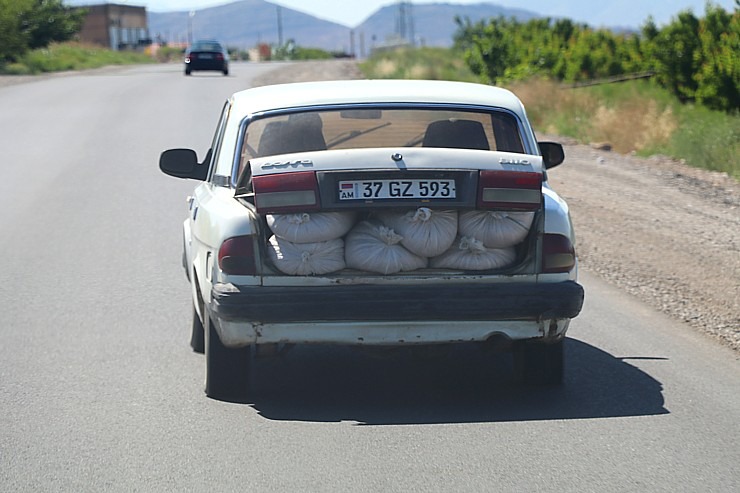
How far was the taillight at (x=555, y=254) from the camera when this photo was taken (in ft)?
19.4

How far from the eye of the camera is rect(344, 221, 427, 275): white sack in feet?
19.0

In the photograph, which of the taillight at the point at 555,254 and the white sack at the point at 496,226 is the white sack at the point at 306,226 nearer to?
the white sack at the point at 496,226

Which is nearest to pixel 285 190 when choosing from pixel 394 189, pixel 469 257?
pixel 394 189

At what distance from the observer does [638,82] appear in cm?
3027

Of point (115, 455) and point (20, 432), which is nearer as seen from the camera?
point (115, 455)

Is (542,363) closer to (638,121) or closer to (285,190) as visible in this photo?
(285,190)

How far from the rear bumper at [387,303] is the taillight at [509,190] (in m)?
0.39

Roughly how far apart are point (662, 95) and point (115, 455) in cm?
2401

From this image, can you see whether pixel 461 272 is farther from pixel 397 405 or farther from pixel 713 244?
pixel 713 244

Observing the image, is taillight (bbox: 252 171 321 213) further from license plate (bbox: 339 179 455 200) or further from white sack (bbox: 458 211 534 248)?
white sack (bbox: 458 211 534 248)

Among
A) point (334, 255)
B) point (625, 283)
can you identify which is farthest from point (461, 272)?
point (625, 283)

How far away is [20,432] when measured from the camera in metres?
5.58

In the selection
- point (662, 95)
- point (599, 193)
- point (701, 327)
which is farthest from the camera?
point (662, 95)

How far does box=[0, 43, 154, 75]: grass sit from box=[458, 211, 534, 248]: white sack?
44287mm
